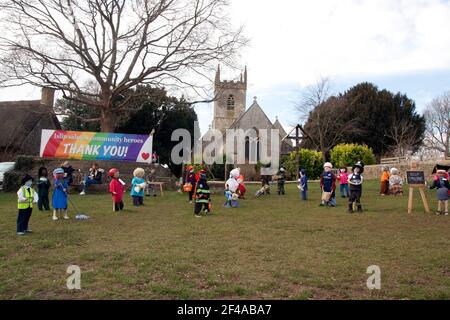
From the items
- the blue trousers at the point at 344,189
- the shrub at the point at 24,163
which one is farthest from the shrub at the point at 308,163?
the shrub at the point at 24,163

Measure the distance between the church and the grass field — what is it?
26.5 m

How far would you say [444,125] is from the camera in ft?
171

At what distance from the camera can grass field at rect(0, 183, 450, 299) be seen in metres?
5.82

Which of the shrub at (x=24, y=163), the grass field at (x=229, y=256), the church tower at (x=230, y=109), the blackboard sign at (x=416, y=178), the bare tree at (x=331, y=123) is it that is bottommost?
the grass field at (x=229, y=256)

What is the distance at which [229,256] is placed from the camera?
25.8 feet

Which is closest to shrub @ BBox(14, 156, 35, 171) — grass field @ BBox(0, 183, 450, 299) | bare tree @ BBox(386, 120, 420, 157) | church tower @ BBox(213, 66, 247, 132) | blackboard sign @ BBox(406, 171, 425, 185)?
grass field @ BBox(0, 183, 450, 299)

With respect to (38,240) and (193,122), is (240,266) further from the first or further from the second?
(193,122)

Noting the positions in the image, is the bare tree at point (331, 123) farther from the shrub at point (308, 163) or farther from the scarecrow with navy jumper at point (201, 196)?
the scarecrow with navy jumper at point (201, 196)

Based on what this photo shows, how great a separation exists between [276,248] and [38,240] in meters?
5.34

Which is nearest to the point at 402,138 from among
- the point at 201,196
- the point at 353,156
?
the point at 353,156

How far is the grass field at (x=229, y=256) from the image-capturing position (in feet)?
19.1

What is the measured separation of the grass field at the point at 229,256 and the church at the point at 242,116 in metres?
26.5

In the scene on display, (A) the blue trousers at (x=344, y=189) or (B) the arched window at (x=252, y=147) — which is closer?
(A) the blue trousers at (x=344, y=189)
